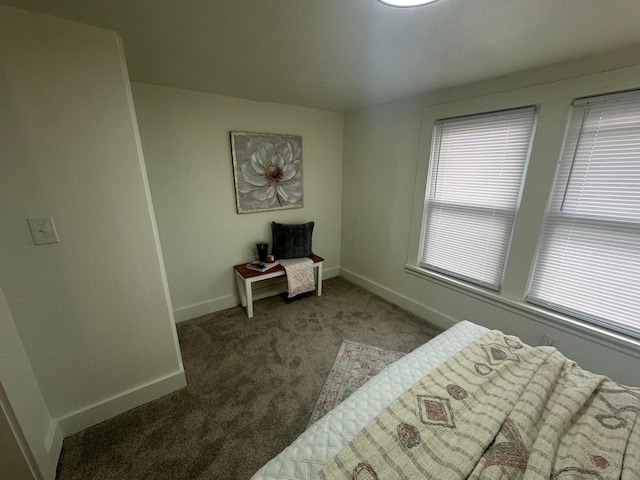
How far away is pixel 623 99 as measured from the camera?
1403mm

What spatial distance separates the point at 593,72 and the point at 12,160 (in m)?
3.13

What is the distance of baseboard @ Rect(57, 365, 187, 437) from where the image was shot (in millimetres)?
1438

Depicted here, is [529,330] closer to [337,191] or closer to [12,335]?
[337,191]

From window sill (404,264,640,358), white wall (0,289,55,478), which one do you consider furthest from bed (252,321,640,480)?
white wall (0,289,55,478)

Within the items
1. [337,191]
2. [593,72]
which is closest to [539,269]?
→ [593,72]

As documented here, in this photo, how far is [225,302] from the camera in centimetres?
278

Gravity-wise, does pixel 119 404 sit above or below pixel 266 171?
below

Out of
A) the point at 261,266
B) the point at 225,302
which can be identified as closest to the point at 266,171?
the point at 261,266

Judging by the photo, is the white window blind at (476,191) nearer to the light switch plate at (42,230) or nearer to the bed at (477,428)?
the bed at (477,428)

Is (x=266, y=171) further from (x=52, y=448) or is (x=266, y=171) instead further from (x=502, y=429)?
(x=502, y=429)

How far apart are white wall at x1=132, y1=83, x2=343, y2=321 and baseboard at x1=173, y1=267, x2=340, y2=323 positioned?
1 centimetres

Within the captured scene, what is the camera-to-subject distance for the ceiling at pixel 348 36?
41.8 inches

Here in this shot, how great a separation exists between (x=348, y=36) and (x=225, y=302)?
264 cm

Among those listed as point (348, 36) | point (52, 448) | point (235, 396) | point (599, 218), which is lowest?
point (235, 396)
